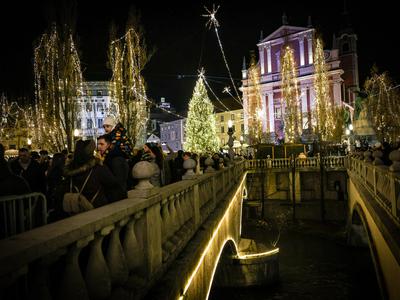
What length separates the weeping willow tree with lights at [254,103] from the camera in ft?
165

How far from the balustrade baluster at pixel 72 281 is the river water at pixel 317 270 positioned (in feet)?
46.5

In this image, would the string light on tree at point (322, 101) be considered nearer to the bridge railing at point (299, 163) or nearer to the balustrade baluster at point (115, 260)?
the bridge railing at point (299, 163)

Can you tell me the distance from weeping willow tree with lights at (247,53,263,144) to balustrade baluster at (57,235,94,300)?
1865 inches

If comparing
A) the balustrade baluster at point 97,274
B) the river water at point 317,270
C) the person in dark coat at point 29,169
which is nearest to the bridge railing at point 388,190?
the balustrade baluster at point 97,274

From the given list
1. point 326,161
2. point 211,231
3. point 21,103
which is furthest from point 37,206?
point 21,103

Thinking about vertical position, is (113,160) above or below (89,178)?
above

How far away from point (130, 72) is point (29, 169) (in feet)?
58.3

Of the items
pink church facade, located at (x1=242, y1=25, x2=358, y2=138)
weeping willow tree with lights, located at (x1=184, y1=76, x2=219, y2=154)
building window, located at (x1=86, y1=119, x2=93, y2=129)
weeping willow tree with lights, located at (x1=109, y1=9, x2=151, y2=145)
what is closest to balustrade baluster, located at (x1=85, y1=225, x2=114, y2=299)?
weeping willow tree with lights, located at (x1=109, y1=9, x2=151, y2=145)

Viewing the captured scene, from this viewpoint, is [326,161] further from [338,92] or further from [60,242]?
[60,242]

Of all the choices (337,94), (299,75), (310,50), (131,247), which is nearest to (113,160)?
(131,247)

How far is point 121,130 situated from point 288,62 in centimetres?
4180

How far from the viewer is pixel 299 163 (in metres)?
33.0

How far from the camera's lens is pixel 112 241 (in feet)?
10.7

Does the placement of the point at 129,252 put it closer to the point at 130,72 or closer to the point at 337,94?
the point at 130,72
